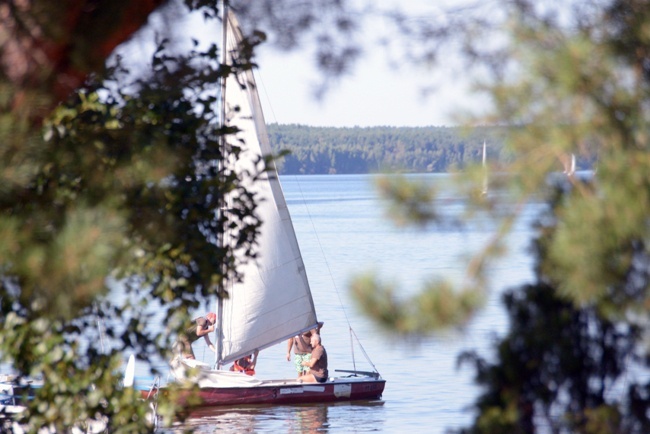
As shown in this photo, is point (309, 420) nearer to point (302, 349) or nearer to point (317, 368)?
point (317, 368)

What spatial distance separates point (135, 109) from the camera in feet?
13.4

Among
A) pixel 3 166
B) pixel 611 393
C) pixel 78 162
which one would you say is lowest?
pixel 611 393

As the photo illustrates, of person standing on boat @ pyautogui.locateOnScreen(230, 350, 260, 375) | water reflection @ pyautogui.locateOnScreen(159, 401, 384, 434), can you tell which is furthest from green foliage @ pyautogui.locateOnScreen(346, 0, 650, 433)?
person standing on boat @ pyautogui.locateOnScreen(230, 350, 260, 375)

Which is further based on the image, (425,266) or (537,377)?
(425,266)

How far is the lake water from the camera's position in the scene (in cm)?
306

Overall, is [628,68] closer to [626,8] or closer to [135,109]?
[626,8]

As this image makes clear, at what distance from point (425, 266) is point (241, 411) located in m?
20.8

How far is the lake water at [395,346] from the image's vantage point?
10.1 feet

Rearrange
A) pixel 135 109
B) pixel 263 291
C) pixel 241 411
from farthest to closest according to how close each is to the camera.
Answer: pixel 241 411, pixel 263 291, pixel 135 109

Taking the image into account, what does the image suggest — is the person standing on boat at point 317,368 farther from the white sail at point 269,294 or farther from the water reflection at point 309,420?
the white sail at point 269,294

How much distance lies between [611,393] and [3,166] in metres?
2.31

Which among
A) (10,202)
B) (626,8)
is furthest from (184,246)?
(626,8)

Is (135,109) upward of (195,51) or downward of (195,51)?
downward

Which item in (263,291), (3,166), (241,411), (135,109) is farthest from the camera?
(241,411)
